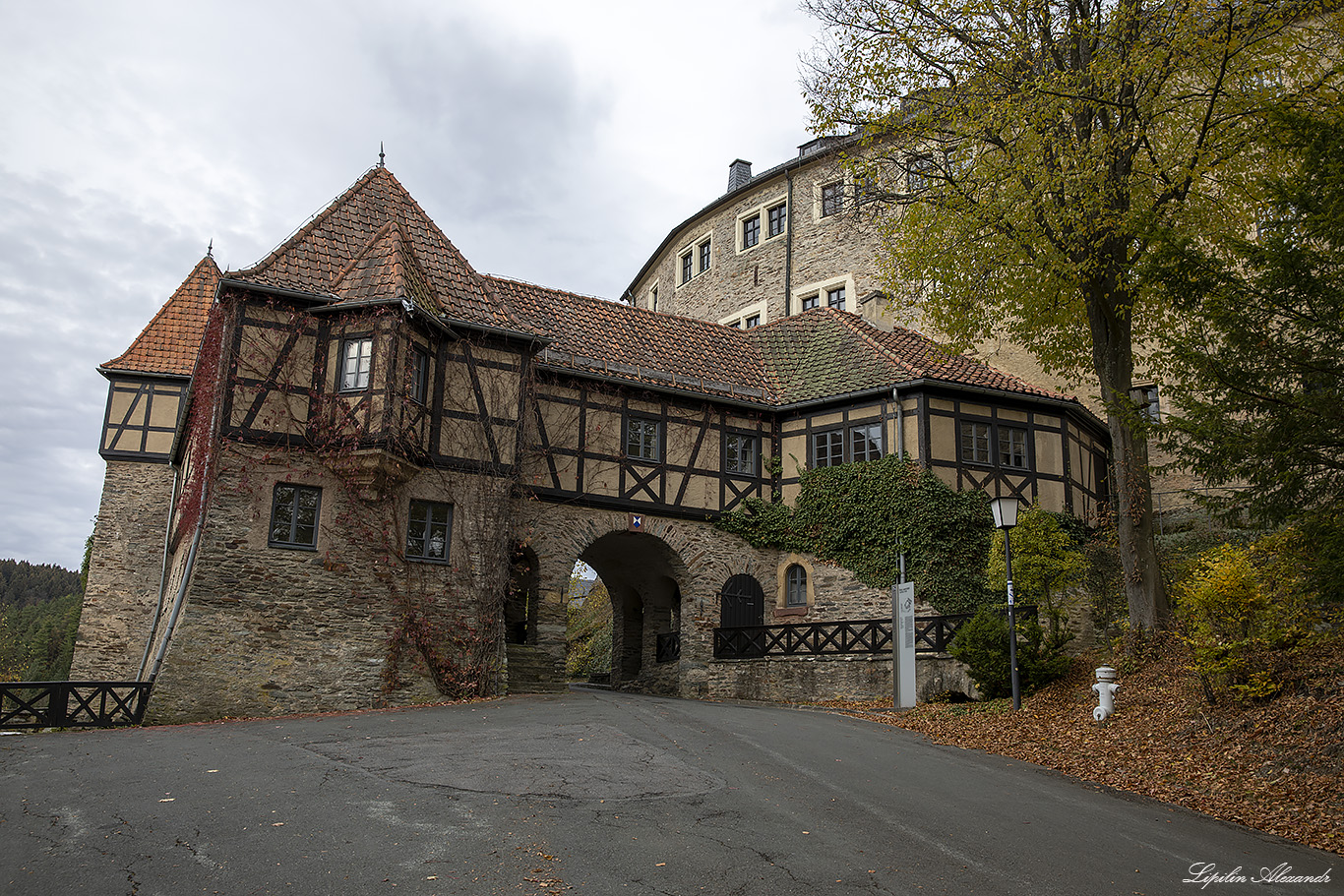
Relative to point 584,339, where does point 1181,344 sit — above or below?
below

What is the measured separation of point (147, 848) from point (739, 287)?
31.3m

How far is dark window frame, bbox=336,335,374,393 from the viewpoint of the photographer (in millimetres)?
17078

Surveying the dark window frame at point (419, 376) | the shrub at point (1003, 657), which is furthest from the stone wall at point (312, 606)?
the shrub at point (1003, 657)

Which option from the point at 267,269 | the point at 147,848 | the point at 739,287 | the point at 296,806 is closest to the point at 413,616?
the point at 267,269

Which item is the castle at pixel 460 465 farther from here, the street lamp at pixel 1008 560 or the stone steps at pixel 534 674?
the street lamp at pixel 1008 560

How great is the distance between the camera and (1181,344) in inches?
388

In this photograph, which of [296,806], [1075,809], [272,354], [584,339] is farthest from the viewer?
[584,339]

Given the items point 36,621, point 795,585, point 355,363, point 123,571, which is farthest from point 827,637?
point 36,621

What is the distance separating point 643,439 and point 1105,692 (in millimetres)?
11509

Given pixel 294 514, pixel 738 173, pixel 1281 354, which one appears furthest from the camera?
pixel 738 173

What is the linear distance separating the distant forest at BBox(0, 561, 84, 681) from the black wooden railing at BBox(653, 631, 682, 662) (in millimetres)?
15245

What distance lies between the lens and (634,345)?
22969 millimetres

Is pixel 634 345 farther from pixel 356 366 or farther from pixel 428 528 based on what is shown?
pixel 356 366

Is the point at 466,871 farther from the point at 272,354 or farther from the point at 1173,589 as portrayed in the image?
the point at 1173,589
